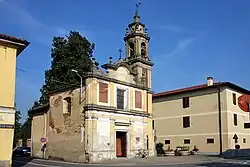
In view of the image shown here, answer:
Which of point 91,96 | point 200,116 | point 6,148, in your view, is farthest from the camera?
point 200,116

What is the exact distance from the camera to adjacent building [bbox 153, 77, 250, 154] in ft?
125

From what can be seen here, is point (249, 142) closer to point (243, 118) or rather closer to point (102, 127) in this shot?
point (243, 118)

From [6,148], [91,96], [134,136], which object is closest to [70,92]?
[91,96]

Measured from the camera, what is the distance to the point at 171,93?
4394 cm

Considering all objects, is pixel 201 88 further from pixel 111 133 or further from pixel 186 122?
pixel 111 133

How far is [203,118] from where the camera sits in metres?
40.3

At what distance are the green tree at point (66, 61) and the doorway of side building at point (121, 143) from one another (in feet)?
48.6

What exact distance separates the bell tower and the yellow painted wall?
23.8 metres

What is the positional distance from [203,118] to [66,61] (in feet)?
68.9

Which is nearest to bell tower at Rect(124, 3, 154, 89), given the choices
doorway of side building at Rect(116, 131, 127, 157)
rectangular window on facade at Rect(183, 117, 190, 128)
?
rectangular window on facade at Rect(183, 117, 190, 128)

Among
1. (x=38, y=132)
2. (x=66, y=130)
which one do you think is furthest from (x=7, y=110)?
(x=38, y=132)

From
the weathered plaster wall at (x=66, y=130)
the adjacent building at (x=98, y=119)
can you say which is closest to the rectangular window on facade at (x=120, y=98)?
the adjacent building at (x=98, y=119)

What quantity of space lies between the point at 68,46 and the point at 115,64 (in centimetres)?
1725

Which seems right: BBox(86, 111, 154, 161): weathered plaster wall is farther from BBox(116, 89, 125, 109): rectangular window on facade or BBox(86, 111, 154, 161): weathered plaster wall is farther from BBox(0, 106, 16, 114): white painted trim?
BBox(0, 106, 16, 114): white painted trim
